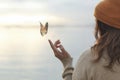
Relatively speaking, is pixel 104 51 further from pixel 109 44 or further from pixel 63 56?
pixel 63 56

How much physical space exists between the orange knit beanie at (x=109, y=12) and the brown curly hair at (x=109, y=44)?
0.05m

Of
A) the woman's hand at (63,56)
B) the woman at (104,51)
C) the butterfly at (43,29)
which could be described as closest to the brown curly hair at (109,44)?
the woman at (104,51)

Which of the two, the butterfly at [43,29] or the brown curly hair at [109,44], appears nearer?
the brown curly hair at [109,44]

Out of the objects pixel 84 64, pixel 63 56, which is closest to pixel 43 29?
pixel 63 56

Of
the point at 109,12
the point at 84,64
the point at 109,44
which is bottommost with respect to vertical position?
the point at 84,64

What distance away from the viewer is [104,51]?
119 inches

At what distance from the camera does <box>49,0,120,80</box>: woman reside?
3004 mm

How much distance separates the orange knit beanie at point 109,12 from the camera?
119 inches

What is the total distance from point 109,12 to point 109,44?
0.23m

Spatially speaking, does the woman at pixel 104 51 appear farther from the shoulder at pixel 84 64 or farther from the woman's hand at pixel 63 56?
the woman's hand at pixel 63 56

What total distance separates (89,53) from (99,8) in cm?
33

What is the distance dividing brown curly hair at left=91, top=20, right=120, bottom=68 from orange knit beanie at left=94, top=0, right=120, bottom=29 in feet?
0.15

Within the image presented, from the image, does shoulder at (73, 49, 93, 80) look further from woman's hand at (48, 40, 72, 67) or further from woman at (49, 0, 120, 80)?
woman's hand at (48, 40, 72, 67)

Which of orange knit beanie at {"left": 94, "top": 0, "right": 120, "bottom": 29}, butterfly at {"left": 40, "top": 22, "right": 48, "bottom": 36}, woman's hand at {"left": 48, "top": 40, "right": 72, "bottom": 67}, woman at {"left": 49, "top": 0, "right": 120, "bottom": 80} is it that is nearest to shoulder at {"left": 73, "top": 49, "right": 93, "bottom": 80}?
woman at {"left": 49, "top": 0, "right": 120, "bottom": 80}
